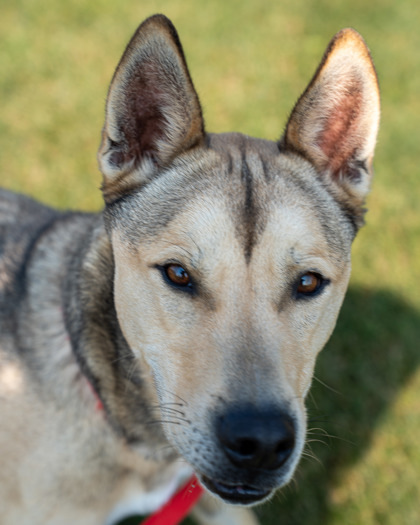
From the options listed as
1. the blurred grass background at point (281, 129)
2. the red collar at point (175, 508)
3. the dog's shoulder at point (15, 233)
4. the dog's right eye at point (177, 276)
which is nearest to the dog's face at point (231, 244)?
the dog's right eye at point (177, 276)

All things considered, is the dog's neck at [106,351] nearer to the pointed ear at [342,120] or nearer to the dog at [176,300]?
the dog at [176,300]

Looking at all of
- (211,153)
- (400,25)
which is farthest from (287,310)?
(400,25)

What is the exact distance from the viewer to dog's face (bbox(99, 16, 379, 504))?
2137 mm

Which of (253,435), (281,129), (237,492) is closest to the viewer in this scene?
(253,435)

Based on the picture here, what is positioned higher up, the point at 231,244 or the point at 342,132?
the point at 342,132

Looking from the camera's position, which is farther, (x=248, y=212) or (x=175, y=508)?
(x=175, y=508)

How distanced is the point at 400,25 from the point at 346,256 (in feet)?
26.2

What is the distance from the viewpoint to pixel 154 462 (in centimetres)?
307

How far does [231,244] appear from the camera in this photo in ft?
7.70

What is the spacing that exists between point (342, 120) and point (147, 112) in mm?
1044

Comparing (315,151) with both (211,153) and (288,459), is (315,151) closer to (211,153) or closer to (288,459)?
(211,153)

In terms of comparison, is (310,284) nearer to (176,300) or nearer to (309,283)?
(309,283)

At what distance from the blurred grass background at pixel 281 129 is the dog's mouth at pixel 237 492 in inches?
59.7

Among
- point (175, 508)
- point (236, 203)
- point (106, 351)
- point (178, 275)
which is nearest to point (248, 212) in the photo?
point (236, 203)
